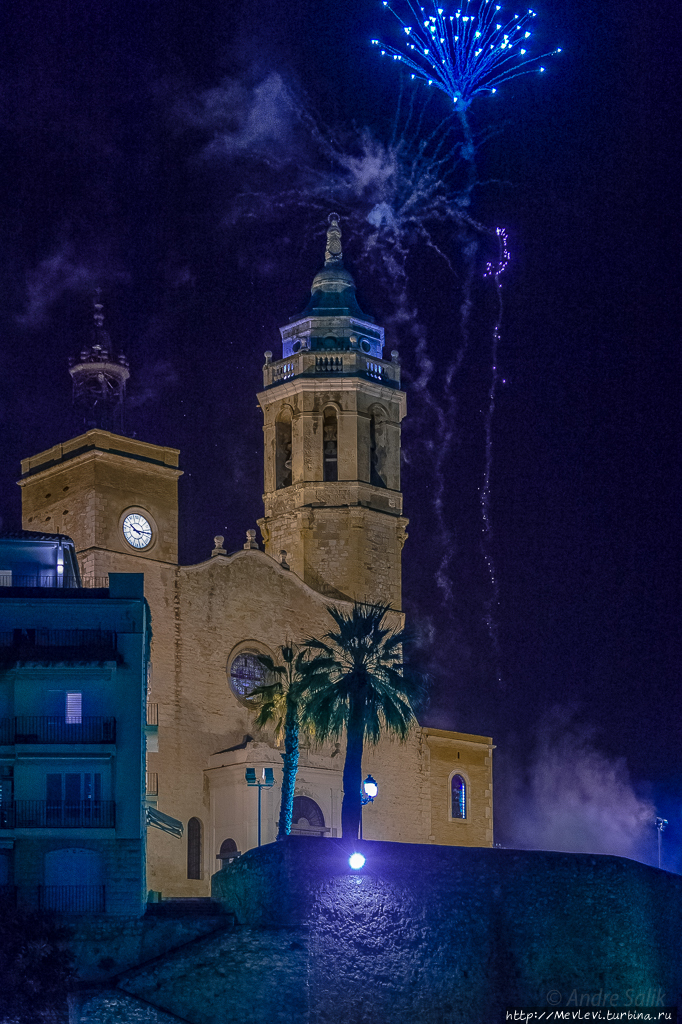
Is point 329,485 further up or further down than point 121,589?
further up

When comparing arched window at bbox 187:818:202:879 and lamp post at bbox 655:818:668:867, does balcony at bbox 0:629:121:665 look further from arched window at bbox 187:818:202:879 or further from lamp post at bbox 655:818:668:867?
lamp post at bbox 655:818:668:867

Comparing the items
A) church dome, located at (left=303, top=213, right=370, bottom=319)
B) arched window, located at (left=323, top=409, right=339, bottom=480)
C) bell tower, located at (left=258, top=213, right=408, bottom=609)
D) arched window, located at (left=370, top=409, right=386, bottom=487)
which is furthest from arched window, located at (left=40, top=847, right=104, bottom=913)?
church dome, located at (left=303, top=213, right=370, bottom=319)

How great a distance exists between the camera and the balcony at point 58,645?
166 ft

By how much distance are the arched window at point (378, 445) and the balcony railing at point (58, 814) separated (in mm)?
26554

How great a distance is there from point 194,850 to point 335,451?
16.9m

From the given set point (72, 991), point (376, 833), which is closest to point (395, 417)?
point (376, 833)

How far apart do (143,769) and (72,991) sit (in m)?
6.87

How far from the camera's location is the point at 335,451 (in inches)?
2879

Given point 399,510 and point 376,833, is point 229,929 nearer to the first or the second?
point 376,833

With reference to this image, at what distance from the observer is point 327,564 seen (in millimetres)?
71938

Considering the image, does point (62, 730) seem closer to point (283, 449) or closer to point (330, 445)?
point (330, 445)

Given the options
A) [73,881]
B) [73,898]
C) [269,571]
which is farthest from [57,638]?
[269,571]

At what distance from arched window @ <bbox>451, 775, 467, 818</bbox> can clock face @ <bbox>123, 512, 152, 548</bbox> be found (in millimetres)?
14783

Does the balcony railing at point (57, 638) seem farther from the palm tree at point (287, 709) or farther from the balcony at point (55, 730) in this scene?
the palm tree at point (287, 709)
